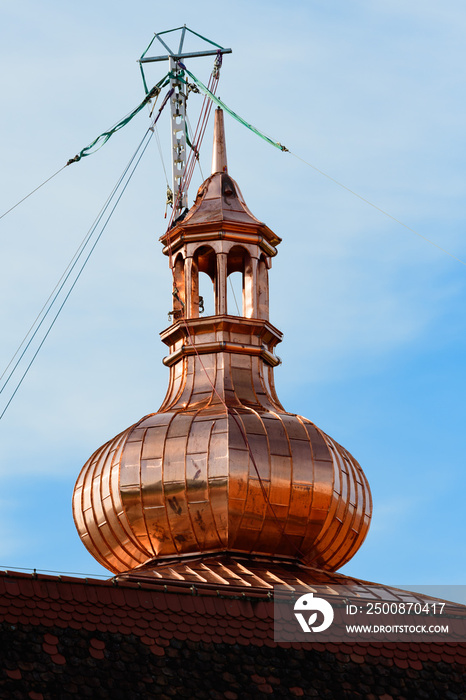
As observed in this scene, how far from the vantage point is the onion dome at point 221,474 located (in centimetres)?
2717

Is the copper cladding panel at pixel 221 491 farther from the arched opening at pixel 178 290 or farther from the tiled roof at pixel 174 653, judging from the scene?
the tiled roof at pixel 174 653

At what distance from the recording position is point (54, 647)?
65.0 ft

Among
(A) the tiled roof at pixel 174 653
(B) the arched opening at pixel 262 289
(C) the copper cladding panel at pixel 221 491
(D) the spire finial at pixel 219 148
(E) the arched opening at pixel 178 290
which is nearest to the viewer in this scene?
(A) the tiled roof at pixel 174 653

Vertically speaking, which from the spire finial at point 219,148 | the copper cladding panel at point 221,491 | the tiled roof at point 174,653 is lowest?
the tiled roof at point 174,653

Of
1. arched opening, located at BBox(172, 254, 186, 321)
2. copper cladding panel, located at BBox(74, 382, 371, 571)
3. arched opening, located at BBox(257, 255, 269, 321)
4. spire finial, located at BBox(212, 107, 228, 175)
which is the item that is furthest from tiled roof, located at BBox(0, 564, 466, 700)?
spire finial, located at BBox(212, 107, 228, 175)

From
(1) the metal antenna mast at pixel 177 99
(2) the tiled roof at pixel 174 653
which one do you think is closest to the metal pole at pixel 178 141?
(1) the metal antenna mast at pixel 177 99

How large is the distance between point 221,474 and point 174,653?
692 cm

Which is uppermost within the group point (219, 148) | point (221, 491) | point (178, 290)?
point (219, 148)

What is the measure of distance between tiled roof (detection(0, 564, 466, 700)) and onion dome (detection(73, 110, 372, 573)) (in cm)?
537

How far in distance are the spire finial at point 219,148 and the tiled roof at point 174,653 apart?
12354mm

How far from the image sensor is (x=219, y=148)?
32.9 m

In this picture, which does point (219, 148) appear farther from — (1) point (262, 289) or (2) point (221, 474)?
(2) point (221, 474)

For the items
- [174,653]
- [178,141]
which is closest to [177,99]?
[178,141]

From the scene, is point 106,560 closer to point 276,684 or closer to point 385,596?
point 385,596
